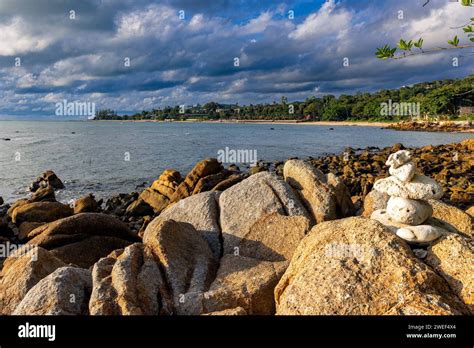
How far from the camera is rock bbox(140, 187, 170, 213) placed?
23241mm

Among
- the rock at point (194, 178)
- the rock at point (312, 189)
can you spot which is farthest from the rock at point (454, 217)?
the rock at point (194, 178)

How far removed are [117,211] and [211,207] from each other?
45.8 feet

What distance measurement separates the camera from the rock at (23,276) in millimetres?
8156

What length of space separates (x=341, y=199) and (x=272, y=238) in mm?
3353

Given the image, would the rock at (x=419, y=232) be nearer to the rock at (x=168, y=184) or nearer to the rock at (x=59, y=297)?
the rock at (x=59, y=297)

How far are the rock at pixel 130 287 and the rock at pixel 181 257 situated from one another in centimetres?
18

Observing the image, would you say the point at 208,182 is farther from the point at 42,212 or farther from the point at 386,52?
the point at 386,52

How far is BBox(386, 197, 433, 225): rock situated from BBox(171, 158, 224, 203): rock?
14674 mm

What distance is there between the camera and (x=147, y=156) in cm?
5734


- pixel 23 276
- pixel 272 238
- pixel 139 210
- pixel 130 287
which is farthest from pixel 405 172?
pixel 139 210

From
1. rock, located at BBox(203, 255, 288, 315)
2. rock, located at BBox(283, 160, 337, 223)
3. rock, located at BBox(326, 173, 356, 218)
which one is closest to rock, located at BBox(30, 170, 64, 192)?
rock, located at BBox(283, 160, 337, 223)

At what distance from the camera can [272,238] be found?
10.4 m

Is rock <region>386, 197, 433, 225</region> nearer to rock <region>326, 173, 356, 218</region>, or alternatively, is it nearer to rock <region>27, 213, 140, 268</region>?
rock <region>326, 173, 356, 218</region>
